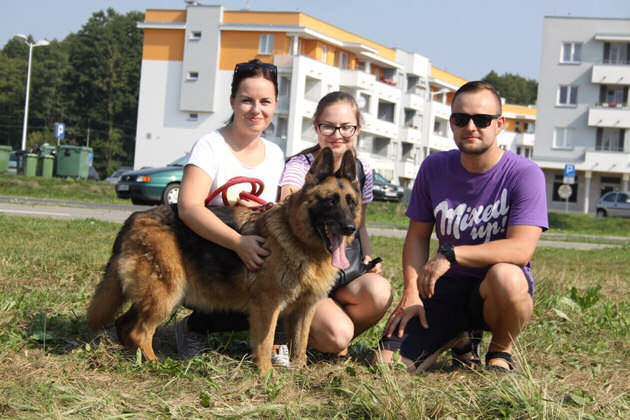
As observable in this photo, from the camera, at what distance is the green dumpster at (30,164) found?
3103 cm

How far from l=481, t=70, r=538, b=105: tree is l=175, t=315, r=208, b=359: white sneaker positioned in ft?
396

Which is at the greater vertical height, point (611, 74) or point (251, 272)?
point (611, 74)

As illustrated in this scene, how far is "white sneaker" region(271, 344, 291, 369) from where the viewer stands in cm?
498

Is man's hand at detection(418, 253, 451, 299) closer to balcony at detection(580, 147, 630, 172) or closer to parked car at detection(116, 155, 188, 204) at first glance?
parked car at detection(116, 155, 188, 204)

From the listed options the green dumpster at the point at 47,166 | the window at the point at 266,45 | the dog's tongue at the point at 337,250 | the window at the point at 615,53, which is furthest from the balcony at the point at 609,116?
the dog's tongue at the point at 337,250

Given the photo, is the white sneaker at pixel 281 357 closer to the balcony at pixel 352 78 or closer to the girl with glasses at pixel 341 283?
the girl with glasses at pixel 341 283

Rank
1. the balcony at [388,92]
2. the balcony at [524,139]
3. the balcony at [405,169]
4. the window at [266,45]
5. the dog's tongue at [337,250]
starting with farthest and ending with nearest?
the balcony at [524,139] < the balcony at [405,169] < the balcony at [388,92] < the window at [266,45] < the dog's tongue at [337,250]

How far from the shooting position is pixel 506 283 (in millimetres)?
4723

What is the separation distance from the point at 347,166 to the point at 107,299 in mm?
1837

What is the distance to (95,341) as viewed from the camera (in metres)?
5.32

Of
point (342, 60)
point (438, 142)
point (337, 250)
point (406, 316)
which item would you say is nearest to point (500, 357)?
point (406, 316)

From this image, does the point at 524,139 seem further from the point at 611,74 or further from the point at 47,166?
the point at 47,166

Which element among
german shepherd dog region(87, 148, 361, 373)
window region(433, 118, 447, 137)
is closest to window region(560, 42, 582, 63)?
window region(433, 118, 447, 137)

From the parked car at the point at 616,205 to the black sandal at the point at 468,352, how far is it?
4855 cm
